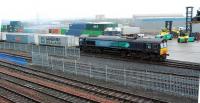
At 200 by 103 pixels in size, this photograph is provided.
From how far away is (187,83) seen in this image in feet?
60.8

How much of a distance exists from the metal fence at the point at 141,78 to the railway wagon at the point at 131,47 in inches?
395

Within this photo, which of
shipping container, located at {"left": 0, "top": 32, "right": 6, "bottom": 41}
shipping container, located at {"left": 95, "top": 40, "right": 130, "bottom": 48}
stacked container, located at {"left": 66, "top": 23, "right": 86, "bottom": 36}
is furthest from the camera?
shipping container, located at {"left": 0, "top": 32, "right": 6, "bottom": 41}

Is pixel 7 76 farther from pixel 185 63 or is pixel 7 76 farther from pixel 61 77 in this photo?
pixel 185 63

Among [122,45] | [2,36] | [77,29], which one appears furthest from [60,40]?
[2,36]

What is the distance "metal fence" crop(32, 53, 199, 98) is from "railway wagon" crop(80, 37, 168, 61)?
10045 mm

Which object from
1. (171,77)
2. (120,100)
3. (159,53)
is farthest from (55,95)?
(159,53)

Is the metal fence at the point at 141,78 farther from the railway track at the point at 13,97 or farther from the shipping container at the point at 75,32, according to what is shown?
the shipping container at the point at 75,32

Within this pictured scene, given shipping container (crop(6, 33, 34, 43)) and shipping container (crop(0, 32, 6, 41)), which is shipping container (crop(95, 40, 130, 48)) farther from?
shipping container (crop(0, 32, 6, 41))

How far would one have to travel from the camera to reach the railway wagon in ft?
107

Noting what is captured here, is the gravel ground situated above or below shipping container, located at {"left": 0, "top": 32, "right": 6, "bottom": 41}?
below

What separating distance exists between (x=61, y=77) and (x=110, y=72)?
4.73 m

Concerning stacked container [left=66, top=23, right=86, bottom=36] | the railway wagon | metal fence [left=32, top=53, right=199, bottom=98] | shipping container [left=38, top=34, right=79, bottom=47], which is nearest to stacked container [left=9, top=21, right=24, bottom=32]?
stacked container [left=66, top=23, right=86, bottom=36]

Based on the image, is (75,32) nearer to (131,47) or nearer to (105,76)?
(131,47)

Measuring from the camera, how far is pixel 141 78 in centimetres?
2111
